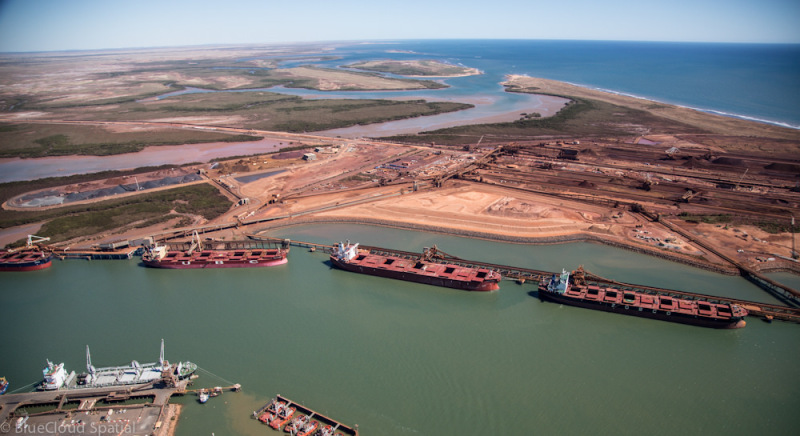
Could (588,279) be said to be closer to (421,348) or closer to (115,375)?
(421,348)

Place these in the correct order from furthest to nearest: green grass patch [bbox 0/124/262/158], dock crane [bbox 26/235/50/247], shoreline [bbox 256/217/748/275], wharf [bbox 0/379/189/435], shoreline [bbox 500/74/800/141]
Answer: shoreline [bbox 500/74/800/141], green grass patch [bbox 0/124/262/158], dock crane [bbox 26/235/50/247], shoreline [bbox 256/217/748/275], wharf [bbox 0/379/189/435]

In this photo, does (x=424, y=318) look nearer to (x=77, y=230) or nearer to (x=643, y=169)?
(x=77, y=230)

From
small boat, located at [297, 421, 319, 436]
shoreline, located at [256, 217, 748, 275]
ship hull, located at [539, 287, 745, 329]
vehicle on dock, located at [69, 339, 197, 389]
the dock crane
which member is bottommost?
small boat, located at [297, 421, 319, 436]

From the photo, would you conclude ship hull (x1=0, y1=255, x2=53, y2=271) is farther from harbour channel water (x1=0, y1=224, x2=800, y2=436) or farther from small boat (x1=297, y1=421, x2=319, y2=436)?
small boat (x1=297, y1=421, x2=319, y2=436)

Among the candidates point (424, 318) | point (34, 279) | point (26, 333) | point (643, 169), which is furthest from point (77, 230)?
point (643, 169)

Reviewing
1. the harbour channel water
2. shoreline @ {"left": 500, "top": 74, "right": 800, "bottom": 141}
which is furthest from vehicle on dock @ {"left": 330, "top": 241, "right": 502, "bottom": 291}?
shoreline @ {"left": 500, "top": 74, "right": 800, "bottom": 141}

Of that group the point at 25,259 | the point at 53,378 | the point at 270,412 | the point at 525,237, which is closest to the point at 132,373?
the point at 53,378
